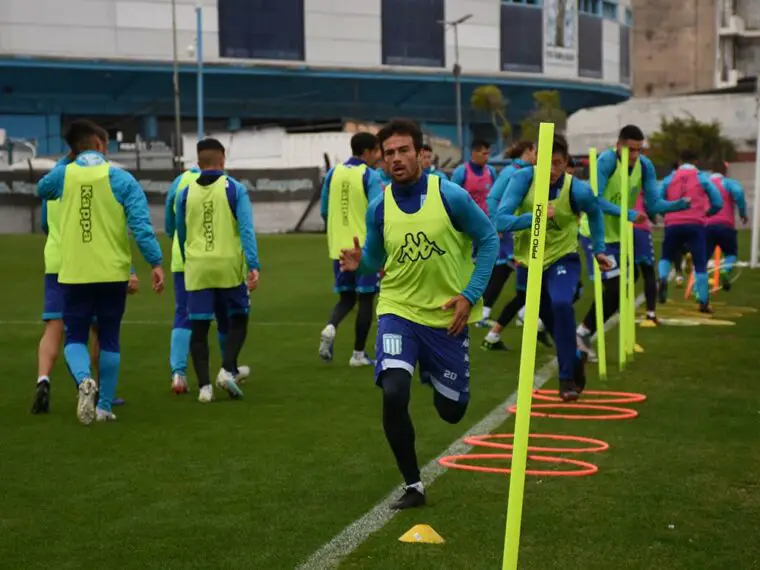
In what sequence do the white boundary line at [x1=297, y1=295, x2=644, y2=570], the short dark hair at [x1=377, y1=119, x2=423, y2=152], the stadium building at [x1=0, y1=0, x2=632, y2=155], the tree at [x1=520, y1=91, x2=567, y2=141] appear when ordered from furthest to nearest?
the tree at [x1=520, y1=91, x2=567, y2=141], the stadium building at [x1=0, y1=0, x2=632, y2=155], the short dark hair at [x1=377, y1=119, x2=423, y2=152], the white boundary line at [x1=297, y1=295, x2=644, y2=570]

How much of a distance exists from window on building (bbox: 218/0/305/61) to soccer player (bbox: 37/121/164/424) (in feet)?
225

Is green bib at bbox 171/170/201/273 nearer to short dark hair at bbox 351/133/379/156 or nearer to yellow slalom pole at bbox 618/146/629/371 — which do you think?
short dark hair at bbox 351/133/379/156

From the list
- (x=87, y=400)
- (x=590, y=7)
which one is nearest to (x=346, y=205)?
(x=87, y=400)

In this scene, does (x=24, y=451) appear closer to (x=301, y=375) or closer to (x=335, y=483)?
(x=335, y=483)

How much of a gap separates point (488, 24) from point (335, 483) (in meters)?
81.9

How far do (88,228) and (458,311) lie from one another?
374 cm

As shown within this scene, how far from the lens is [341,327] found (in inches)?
722

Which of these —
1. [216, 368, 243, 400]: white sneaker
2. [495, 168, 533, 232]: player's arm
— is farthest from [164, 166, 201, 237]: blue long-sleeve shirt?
→ [495, 168, 533, 232]: player's arm

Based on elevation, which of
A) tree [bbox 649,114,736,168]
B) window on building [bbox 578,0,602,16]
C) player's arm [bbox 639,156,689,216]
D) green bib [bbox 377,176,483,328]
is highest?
window on building [bbox 578,0,602,16]

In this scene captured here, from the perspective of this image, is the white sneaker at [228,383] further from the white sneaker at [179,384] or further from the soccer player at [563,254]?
the soccer player at [563,254]

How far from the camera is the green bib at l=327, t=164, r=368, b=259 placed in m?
14.4

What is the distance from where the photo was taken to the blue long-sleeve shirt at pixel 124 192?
10.4 metres

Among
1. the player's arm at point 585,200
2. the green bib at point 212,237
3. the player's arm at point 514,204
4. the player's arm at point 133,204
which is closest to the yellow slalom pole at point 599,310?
the player's arm at point 585,200

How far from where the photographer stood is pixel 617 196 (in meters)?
14.8
